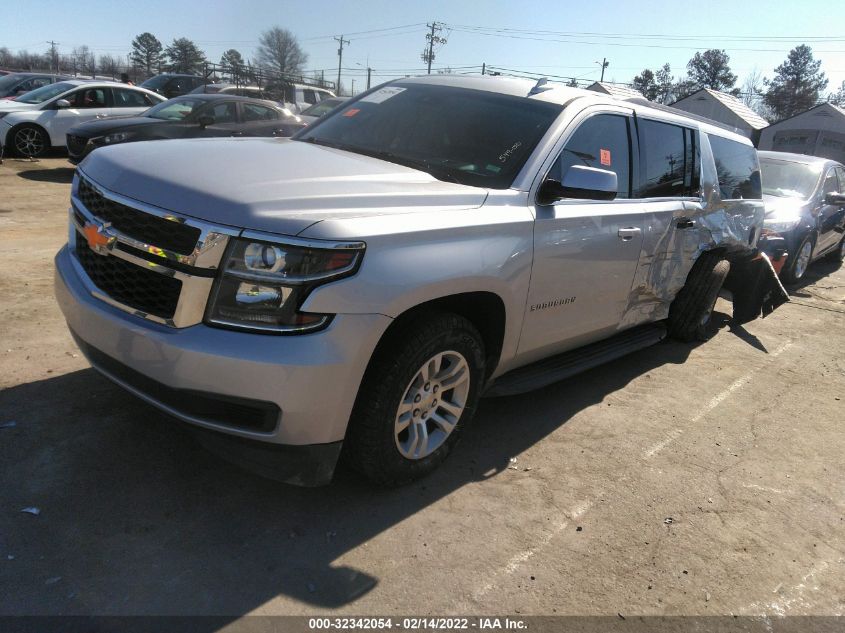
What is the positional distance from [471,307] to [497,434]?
0.99 metres

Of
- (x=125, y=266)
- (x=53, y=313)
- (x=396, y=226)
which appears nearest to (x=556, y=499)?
(x=396, y=226)

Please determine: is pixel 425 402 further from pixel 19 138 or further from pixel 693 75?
pixel 693 75

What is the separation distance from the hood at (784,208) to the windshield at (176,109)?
29.5 feet

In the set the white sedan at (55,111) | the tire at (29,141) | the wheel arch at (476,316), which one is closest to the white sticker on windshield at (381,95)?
the wheel arch at (476,316)

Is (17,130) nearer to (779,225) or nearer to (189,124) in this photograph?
(189,124)

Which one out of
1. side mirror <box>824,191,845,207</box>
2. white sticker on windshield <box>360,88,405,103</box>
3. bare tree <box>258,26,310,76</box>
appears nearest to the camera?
white sticker on windshield <box>360,88,405,103</box>

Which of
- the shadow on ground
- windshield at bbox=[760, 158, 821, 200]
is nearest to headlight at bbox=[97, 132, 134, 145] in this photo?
the shadow on ground

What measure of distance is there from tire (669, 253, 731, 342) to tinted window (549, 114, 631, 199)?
1561 millimetres

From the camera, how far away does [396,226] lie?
8.58ft

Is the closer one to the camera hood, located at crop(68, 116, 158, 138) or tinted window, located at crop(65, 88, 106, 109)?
hood, located at crop(68, 116, 158, 138)

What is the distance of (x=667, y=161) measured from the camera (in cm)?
A: 452

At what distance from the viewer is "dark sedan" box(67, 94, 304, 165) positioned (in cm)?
1069

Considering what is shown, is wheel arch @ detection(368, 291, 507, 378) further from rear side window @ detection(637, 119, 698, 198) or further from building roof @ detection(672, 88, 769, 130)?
building roof @ detection(672, 88, 769, 130)

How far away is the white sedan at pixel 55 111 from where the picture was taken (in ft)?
41.8
